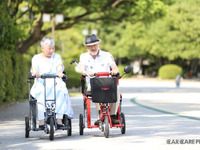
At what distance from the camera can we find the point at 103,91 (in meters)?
Result: 10.3

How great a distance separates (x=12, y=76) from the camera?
19.8 m

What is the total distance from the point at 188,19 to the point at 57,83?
5883cm

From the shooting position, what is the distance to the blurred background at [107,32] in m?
21.0

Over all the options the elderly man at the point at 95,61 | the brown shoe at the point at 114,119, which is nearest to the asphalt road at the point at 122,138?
the brown shoe at the point at 114,119

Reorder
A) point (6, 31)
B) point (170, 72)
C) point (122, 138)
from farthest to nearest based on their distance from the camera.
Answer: point (170, 72), point (6, 31), point (122, 138)

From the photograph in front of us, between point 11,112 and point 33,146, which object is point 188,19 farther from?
point 33,146

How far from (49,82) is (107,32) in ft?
223

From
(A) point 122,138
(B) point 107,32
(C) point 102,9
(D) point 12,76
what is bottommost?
(A) point 122,138

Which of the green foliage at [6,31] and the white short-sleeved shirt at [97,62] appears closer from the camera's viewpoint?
the white short-sleeved shirt at [97,62]

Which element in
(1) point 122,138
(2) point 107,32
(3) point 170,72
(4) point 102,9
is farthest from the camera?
(2) point 107,32

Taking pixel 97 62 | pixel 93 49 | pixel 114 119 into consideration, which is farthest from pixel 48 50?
pixel 114 119

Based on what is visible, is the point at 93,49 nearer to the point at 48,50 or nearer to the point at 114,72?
the point at 114,72

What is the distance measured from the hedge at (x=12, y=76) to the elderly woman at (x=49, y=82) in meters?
7.08

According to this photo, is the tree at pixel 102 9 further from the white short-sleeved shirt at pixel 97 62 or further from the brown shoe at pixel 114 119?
the brown shoe at pixel 114 119
